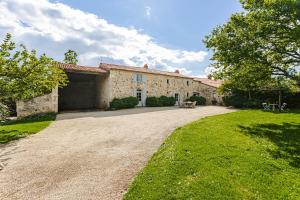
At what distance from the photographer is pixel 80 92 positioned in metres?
34.3

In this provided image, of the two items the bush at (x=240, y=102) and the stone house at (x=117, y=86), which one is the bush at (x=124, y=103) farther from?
the bush at (x=240, y=102)

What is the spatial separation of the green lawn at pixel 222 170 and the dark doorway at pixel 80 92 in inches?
1030

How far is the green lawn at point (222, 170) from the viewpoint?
513 centimetres

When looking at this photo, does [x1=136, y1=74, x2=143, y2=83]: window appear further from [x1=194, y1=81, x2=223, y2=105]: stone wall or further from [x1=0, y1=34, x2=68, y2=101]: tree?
[x1=0, y1=34, x2=68, y2=101]: tree

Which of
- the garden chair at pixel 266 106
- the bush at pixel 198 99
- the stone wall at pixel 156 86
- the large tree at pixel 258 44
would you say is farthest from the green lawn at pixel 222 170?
the bush at pixel 198 99

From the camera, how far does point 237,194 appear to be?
16.5 ft

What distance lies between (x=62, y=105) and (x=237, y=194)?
31525 mm

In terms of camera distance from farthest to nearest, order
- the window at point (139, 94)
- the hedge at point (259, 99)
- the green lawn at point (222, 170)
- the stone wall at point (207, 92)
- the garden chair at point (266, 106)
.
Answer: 1. the stone wall at point (207, 92)
2. the window at point (139, 94)
3. the hedge at point (259, 99)
4. the garden chair at point (266, 106)
5. the green lawn at point (222, 170)

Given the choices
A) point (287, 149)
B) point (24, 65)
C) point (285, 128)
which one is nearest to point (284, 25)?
point (285, 128)

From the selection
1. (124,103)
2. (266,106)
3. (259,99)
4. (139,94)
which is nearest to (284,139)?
(266,106)

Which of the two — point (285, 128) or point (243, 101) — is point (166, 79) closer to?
point (243, 101)

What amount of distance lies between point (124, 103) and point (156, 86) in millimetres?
6950

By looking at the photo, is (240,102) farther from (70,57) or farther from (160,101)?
(70,57)

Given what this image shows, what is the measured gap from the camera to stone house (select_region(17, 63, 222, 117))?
27.8 metres
